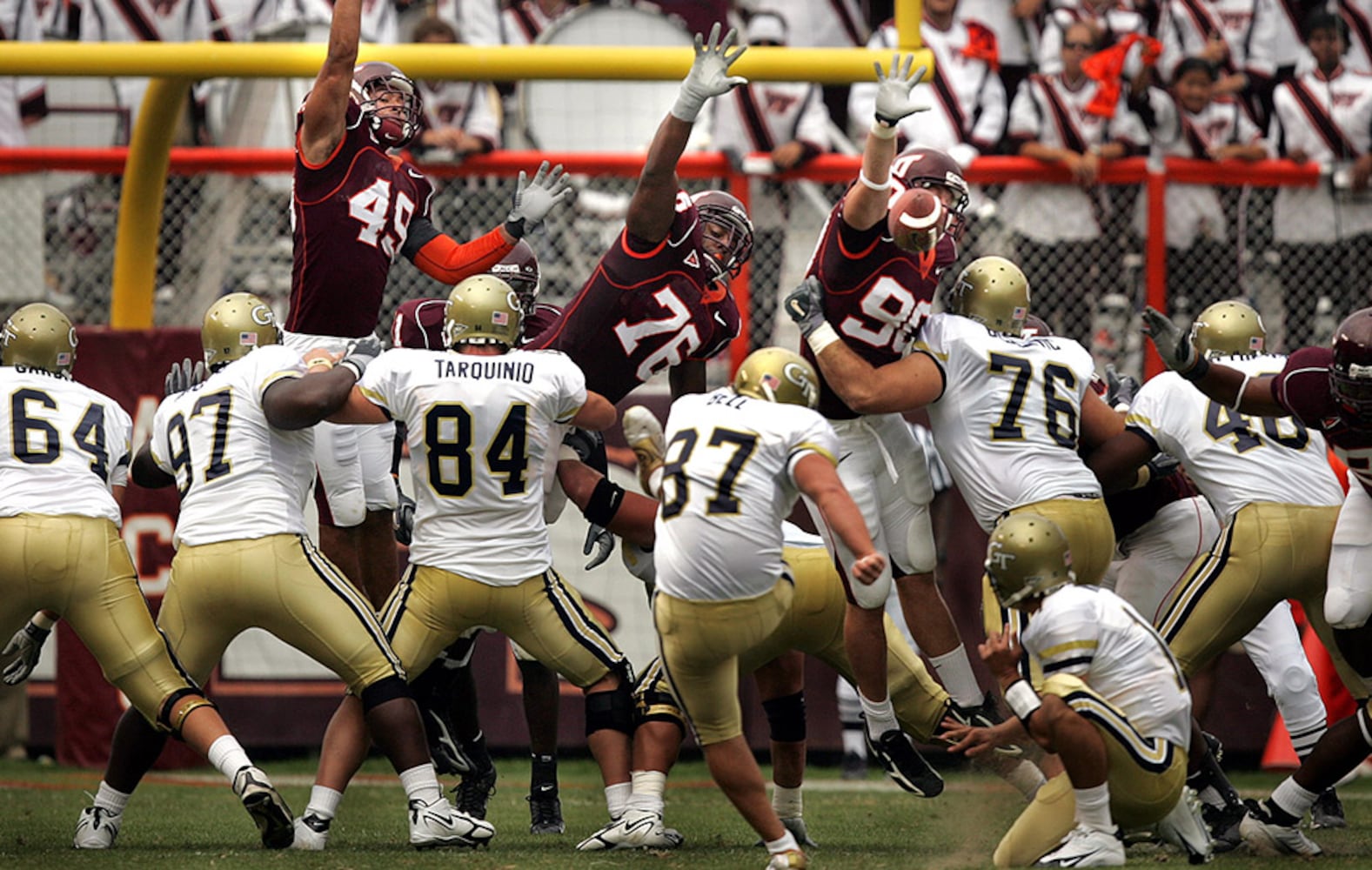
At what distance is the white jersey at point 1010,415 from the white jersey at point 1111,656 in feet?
3.57

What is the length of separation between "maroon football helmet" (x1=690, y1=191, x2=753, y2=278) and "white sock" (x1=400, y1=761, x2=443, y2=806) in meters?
2.43

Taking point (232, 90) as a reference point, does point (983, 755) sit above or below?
below

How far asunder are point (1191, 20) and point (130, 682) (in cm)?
780

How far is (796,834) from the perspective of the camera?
6.86m

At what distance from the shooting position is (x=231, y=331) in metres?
6.87

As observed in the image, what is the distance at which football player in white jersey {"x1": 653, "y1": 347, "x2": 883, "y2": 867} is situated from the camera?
5812 mm

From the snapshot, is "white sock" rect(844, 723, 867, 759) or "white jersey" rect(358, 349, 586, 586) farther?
"white sock" rect(844, 723, 867, 759)

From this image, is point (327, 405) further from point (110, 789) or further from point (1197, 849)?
point (1197, 849)

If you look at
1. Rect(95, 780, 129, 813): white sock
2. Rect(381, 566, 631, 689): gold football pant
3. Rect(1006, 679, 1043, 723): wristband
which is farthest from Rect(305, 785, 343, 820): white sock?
Rect(1006, 679, 1043, 723): wristband

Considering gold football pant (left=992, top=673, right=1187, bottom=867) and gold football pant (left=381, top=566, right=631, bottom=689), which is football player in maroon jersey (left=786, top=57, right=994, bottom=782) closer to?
gold football pant (left=381, top=566, right=631, bottom=689)

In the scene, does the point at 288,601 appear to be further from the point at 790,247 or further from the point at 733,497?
the point at 790,247

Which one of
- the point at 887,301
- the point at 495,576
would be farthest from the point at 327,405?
the point at 887,301

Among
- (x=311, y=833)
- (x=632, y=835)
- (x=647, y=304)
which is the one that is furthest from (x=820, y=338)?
(x=311, y=833)

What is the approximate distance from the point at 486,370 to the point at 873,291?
150 centimetres
